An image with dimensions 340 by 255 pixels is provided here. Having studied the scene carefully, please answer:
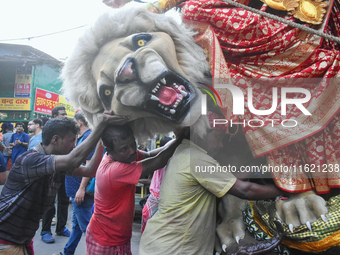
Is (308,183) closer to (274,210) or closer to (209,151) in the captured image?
(274,210)

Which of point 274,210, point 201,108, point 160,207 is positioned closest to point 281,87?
point 201,108

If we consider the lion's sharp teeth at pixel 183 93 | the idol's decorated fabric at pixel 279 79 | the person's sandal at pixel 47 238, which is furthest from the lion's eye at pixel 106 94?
the person's sandal at pixel 47 238

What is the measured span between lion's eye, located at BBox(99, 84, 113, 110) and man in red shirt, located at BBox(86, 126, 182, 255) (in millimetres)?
238

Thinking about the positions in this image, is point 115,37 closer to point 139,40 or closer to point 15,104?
point 139,40

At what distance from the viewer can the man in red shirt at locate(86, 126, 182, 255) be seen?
6.24 feet

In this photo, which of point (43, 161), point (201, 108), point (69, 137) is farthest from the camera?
point (69, 137)

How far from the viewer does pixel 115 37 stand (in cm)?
170

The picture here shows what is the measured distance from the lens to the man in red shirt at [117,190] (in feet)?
6.24

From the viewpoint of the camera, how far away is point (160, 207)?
182cm

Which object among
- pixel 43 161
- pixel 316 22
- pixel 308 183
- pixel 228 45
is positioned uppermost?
pixel 316 22

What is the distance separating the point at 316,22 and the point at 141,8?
1.00 meters

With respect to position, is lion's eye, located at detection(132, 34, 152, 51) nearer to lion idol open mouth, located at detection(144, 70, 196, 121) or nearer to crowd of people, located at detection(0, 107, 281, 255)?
lion idol open mouth, located at detection(144, 70, 196, 121)

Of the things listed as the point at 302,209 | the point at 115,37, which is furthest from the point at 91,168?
the point at 302,209

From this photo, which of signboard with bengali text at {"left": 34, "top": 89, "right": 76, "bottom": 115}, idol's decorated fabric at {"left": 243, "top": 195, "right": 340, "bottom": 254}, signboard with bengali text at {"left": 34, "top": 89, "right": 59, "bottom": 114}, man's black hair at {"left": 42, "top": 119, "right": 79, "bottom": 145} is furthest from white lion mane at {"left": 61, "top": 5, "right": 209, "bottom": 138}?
signboard with bengali text at {"left": 34, "top": 89, "right": 59, "bottom": 114}
